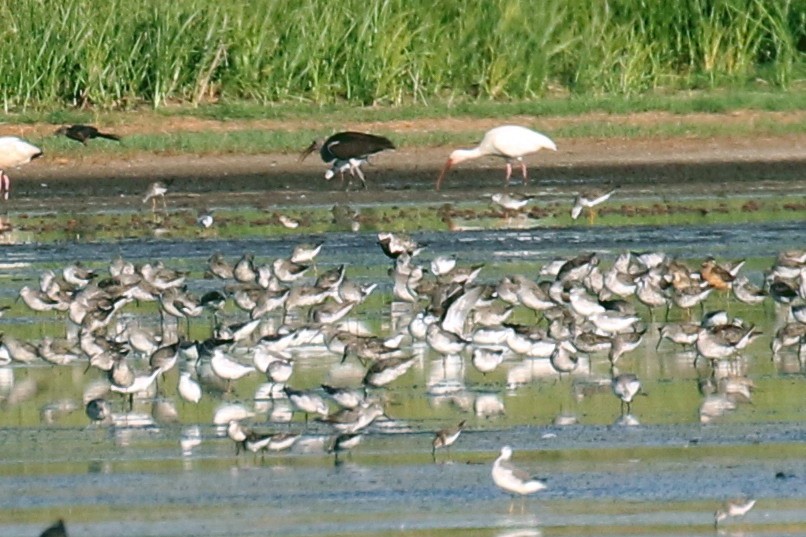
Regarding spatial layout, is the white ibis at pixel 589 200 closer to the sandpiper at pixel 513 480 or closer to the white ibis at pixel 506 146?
the white ibis at pixel 506 146

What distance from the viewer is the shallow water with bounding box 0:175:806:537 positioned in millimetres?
9211

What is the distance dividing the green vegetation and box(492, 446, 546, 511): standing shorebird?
1687cm

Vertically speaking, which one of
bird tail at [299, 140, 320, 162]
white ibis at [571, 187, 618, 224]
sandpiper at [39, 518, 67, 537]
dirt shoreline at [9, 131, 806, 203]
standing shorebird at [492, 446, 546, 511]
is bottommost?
dirt shoreline at [9, 131, 806, 203]

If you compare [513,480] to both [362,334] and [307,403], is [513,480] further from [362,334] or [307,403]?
[362,334]

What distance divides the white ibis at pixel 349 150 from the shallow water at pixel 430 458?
7803mm

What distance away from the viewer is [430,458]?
1047 centimetres

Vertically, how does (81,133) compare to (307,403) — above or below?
below

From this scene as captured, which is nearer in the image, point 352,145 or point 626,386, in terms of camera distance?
point 626,386

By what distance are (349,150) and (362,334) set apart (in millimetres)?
8400

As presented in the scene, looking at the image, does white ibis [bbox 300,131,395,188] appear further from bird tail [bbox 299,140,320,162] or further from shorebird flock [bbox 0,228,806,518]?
shorebird flock [bbox 0,228,806,518]

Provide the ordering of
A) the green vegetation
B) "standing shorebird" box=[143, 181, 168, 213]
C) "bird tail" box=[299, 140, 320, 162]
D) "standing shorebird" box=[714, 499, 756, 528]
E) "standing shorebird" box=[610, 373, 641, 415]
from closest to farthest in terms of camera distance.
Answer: "standing shorebird" box=[714, 499, 756, 528]
"standing shorebird" box=[610, 373, 641, 415]
"standing shorebird" box=[143, 181, 168, 213]
"bird tail" box=[299, 140, 320, 162]
the green vegetation

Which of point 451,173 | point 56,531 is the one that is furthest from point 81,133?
point 56,531

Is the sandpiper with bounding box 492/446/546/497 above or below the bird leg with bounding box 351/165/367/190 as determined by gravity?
above

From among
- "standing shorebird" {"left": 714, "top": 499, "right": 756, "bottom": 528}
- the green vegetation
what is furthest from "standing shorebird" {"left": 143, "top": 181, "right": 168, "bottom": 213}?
"standing shorebird" {"left": 714, "top": 499, "right": 756, "bottom": 528}
